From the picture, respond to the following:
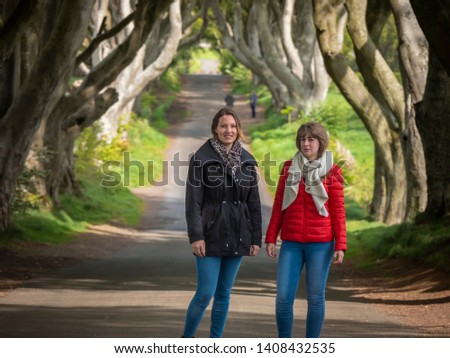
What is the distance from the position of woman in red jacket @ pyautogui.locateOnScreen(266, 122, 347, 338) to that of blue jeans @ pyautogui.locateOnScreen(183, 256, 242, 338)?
35 cm

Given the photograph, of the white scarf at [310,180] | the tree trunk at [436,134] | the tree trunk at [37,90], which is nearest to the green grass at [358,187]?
the tree trunk at [436,134]

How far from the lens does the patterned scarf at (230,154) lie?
8258 millimetres

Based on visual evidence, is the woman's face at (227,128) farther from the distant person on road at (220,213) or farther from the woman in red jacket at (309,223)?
the woman in red jacket at (309,223)

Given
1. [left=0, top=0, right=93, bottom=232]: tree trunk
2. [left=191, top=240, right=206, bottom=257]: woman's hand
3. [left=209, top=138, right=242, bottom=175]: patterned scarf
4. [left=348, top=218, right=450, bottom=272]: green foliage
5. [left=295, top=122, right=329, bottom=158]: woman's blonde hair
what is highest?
[left=0, top=0, right=93, bottom=232]: tree trunk

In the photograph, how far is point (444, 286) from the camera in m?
14.0

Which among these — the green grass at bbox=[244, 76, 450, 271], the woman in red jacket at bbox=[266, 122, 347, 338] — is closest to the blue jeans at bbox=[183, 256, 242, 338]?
the woman in red jacket at bbox=[266, 122, 347, 338]

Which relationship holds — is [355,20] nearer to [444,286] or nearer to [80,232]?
[80,232]

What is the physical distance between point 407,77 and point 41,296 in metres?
9.83

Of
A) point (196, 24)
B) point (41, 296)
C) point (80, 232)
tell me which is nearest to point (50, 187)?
point (80, 232)

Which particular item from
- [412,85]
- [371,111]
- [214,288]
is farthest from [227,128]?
[371,111]

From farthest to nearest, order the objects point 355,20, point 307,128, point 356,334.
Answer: point 355,20, point 356,334, point 307,128

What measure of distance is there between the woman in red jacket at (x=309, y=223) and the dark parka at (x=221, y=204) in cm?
20

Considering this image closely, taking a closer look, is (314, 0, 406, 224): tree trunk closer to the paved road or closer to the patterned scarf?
the paved road

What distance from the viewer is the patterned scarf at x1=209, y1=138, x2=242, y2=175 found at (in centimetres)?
826
